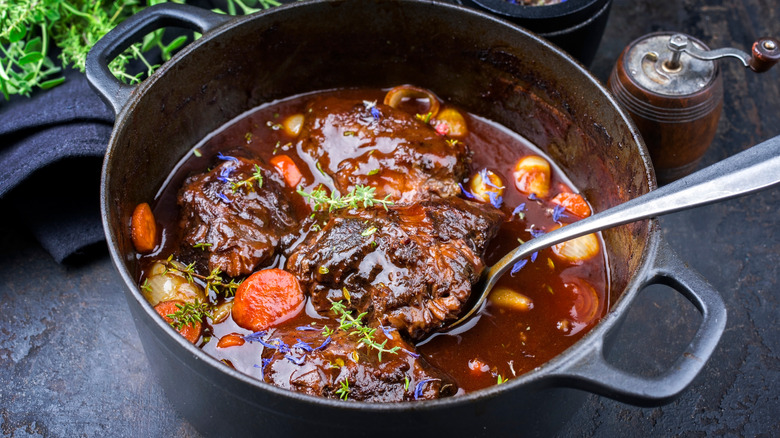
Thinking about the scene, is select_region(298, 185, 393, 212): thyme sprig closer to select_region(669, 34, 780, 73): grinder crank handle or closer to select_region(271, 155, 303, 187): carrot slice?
select_region(271, 155, 303, 187): carrot slice

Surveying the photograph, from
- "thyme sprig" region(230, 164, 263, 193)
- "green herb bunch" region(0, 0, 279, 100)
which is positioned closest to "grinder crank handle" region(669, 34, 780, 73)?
"thyme sprig" region(230, 164, 263, 193)

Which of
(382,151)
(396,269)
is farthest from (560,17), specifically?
(396,269)

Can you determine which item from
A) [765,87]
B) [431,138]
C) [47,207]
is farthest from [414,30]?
[765,87]

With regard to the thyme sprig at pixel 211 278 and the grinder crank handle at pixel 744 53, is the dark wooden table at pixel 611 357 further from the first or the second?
the grinder crank handle at pixel 744 53

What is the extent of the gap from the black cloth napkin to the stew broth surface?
14.7 inches

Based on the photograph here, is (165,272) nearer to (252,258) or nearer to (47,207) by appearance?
(252,258)

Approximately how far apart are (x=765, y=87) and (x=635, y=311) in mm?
1517

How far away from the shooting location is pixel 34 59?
9.87 ft

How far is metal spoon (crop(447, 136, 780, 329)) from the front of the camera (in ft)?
6.93

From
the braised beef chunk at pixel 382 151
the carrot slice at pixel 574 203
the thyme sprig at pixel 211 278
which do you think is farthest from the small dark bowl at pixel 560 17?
the thyme sprig at pixel 211 278

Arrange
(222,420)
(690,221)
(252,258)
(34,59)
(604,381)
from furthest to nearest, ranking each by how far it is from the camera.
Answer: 1. (690,221)
2. (34,59)
3. (252,258)
4. (222,420)
5. (604,381)

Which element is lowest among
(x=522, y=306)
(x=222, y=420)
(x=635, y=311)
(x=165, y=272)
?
(x=635, y=311)

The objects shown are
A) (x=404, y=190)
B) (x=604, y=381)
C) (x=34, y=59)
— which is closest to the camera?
(x=604, y=381)

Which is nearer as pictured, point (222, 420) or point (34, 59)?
point (222, 420)
